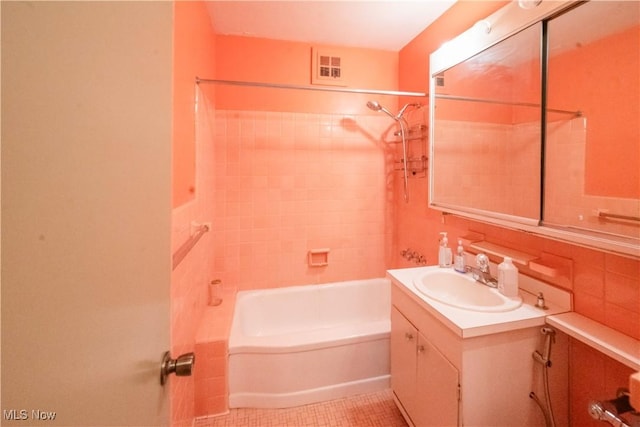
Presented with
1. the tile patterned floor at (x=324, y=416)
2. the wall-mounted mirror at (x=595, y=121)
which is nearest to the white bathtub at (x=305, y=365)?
the tile patterned floor at (x=324, y=416)

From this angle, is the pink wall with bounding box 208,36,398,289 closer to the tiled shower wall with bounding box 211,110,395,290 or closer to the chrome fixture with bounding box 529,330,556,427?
the tiled shower wall with bounding box 211,110,395,290

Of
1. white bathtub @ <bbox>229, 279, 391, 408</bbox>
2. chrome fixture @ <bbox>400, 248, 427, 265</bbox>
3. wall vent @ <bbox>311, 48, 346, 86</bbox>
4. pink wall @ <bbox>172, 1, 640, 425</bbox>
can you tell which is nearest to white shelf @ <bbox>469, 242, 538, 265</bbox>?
pink wall @ <bbox>172, 1, 640, 425</bbox>

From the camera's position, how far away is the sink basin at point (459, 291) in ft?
4.08

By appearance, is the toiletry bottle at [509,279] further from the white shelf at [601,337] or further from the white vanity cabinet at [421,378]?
the white vanity cabinet at [421,378]

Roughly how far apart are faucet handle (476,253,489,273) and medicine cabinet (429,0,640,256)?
0.66 feet

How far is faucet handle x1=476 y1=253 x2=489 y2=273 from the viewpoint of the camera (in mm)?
1436

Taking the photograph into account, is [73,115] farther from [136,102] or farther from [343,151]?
[343,151]

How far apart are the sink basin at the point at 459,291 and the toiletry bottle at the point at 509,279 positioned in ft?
0.08

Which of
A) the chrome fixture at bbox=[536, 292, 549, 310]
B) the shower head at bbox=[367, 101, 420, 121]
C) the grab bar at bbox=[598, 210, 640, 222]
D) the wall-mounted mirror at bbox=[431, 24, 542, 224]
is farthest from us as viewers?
the shower head at bbox=[367, 101, 420, 121]

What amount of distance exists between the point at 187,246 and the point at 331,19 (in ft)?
5.81

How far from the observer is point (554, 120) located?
3.92ft

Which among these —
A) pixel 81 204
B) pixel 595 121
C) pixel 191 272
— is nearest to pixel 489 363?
pixel 595 121

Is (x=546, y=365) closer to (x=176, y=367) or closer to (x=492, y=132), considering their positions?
(x=492, y=132)

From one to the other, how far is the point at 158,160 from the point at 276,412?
167 cm
